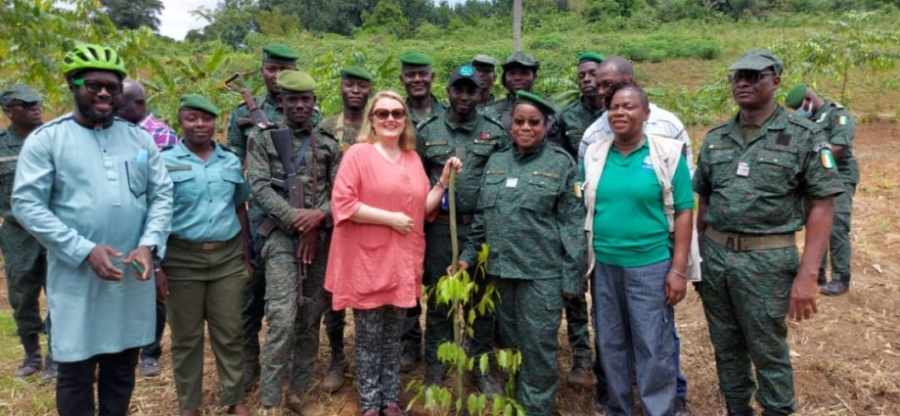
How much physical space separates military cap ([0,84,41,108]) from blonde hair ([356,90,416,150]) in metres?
2.53

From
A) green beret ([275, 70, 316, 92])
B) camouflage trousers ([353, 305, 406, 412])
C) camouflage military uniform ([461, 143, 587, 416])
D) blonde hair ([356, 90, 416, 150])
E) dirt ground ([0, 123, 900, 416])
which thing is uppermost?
green beret ([275, 70, 316, 92])

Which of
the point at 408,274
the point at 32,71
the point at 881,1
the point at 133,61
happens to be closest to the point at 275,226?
the point at 408,274

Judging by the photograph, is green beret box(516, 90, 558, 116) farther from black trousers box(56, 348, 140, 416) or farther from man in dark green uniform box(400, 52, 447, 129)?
black trousers box(56, 348, 140, 416)

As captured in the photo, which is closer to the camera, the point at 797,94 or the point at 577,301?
the point at 577,301

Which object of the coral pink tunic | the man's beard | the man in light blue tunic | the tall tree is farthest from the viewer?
the tall tree

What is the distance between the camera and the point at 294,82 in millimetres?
3625

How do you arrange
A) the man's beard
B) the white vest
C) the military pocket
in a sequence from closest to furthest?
the man's beard → the military pocket → the white vest

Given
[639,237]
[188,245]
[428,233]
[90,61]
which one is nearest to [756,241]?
[639,237]

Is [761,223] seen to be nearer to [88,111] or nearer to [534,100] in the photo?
[534,100]

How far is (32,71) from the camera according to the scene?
4.77 m

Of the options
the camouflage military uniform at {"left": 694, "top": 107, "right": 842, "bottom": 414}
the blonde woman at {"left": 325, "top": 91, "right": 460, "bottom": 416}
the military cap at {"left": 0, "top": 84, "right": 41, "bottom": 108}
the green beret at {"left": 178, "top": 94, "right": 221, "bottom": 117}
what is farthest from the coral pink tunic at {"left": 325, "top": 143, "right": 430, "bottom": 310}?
A: the military cap at {"left": 0, "top": 84, "right": 41, "bottom": 108}

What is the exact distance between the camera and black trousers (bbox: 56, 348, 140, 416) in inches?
120

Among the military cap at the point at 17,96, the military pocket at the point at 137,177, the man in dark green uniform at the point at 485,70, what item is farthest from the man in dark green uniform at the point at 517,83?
the military cap at the point at 17,96

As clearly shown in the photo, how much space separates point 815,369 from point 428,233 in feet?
9.74
